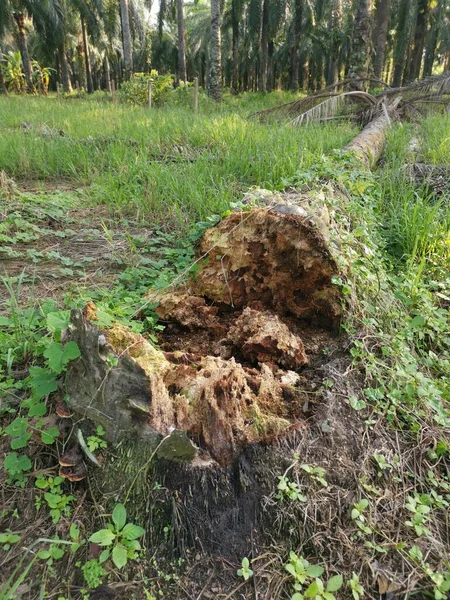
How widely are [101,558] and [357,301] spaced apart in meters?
1.57

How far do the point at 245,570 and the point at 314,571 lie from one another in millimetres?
207

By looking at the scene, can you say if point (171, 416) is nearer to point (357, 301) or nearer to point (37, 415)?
point (37, 415)

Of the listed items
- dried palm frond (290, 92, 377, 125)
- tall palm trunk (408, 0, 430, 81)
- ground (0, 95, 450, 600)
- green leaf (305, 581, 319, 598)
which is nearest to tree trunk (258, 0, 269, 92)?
tall palm trunk (408, 0, 430, 81)

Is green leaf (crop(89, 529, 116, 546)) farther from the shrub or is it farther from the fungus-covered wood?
the shrub

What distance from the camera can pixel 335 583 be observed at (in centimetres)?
120

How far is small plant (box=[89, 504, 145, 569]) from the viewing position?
1.21 meters

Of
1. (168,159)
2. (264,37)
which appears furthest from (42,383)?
(264,37)

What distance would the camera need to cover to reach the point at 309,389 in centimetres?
166

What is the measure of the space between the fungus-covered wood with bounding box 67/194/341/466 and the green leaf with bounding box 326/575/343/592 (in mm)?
441

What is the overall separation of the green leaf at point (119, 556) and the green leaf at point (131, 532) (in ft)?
0.12

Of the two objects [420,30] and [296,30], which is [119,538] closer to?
[420,30]

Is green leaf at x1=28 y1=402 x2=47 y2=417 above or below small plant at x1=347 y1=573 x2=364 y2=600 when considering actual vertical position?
above

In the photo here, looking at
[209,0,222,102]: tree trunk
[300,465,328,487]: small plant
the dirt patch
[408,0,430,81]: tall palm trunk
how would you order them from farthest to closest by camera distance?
[408,0,430,81]: tall palm trunk
[209,0,222,102]: tree trunk
the dirt patch
[300,465,328,487]: small plant

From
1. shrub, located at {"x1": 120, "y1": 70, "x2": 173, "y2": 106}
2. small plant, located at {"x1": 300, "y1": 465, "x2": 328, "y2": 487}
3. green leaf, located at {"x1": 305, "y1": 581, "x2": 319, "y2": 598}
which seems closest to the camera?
green leaf, located at {"x1": 305, "y1": 581, "x2": 319, "y2": 598}
